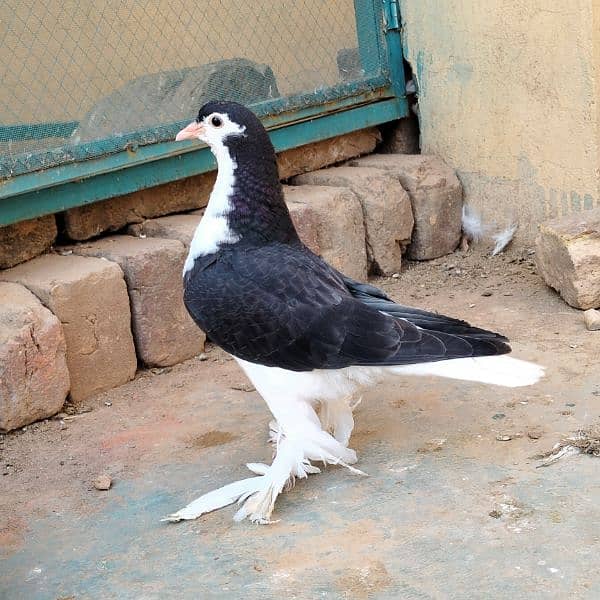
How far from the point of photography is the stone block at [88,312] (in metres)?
4.03

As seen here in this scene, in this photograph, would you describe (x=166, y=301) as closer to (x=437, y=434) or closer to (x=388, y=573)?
(x=437, y=434)

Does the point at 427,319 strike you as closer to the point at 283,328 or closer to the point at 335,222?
the point at 283,328

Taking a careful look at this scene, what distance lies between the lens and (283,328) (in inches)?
126

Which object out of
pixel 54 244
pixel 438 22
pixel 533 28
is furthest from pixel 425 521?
pixel 438 22

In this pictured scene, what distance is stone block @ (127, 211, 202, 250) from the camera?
4520 millimetres

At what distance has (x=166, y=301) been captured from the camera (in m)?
4.37

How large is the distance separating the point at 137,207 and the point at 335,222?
97cm

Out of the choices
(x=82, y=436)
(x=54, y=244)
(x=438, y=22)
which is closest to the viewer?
(x=82, y=436)

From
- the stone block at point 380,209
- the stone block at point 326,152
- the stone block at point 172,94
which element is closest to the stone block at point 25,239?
the stone block at point 172,94

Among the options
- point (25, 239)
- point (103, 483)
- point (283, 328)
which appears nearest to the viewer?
point (283, 328)

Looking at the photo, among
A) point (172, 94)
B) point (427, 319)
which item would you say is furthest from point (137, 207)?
point (427, 319)

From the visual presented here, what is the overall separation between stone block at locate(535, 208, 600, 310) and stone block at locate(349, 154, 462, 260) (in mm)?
839

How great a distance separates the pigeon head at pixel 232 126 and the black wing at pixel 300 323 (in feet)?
1.22

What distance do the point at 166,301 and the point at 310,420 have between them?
1.30 m
